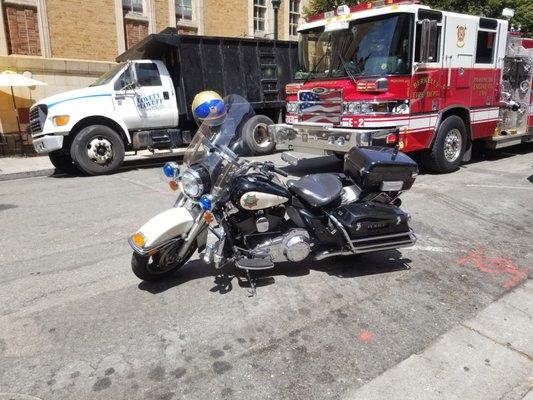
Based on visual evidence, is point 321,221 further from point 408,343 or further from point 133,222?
point 133,222

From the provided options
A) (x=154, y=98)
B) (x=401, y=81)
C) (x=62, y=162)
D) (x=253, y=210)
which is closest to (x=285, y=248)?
(x=253, y=210)

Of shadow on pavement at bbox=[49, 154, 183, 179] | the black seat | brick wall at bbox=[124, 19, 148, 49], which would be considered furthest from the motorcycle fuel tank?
brick wall at bbox=[124, 19, 148, 49]

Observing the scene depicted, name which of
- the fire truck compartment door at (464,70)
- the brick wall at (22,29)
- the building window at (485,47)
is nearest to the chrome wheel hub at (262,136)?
the fire truck compartment door at (464,70)

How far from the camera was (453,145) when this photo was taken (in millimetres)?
8500

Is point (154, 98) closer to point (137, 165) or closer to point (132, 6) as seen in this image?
point (137, 165)

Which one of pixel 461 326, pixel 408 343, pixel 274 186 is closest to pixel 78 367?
pixel 274 186

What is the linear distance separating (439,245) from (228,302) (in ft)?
8.27

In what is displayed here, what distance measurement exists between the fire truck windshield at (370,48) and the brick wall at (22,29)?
994cm

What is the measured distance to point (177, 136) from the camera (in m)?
10.4

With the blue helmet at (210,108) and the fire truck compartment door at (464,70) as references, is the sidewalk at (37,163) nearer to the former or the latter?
the fire truck compartment door at (464,70)

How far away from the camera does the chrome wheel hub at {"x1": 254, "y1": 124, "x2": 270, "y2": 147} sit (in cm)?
950

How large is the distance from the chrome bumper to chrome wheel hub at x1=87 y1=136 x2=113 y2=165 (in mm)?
3449

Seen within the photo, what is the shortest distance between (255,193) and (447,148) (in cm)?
601

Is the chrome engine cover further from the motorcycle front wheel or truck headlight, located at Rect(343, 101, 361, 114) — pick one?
truck headlight, located at Rect(343, 101, 361, 114)
